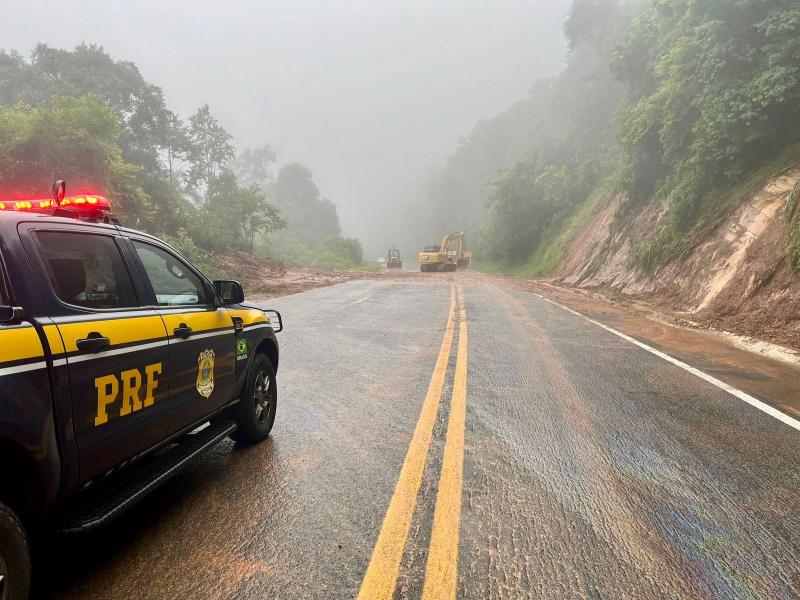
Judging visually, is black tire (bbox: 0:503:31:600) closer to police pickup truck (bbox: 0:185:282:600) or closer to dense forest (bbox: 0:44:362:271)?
police pickup truck (bbox: 0:185:282:600)

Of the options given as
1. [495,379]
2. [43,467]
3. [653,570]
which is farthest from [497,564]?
[495,379]

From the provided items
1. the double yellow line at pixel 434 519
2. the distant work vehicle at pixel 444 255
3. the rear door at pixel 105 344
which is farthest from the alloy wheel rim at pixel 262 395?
the distant work vehicle at pixel 444 255

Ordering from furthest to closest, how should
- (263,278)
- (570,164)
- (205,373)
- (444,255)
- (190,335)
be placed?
(570,164) < (444,255) < (263,278) < (205,373) < (190,335)

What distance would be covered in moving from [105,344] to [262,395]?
1942mm

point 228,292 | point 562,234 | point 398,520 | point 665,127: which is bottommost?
point 398,520

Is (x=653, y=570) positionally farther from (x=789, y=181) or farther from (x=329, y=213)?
(x=329, y=213)

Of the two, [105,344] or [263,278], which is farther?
[263,278]

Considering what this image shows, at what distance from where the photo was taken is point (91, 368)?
2.31m

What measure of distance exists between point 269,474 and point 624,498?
2434 mm

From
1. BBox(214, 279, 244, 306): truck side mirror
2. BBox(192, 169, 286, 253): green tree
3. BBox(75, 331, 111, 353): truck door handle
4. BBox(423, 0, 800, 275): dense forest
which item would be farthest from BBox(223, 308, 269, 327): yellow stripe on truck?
BBox(192, 169, 286, 253): green tree

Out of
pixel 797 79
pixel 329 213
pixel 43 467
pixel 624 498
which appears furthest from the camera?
pixel 329 213

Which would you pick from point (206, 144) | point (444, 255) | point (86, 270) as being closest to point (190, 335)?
point (86, 270)

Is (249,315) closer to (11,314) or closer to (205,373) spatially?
(205,373)

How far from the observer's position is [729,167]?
44.2 feet
